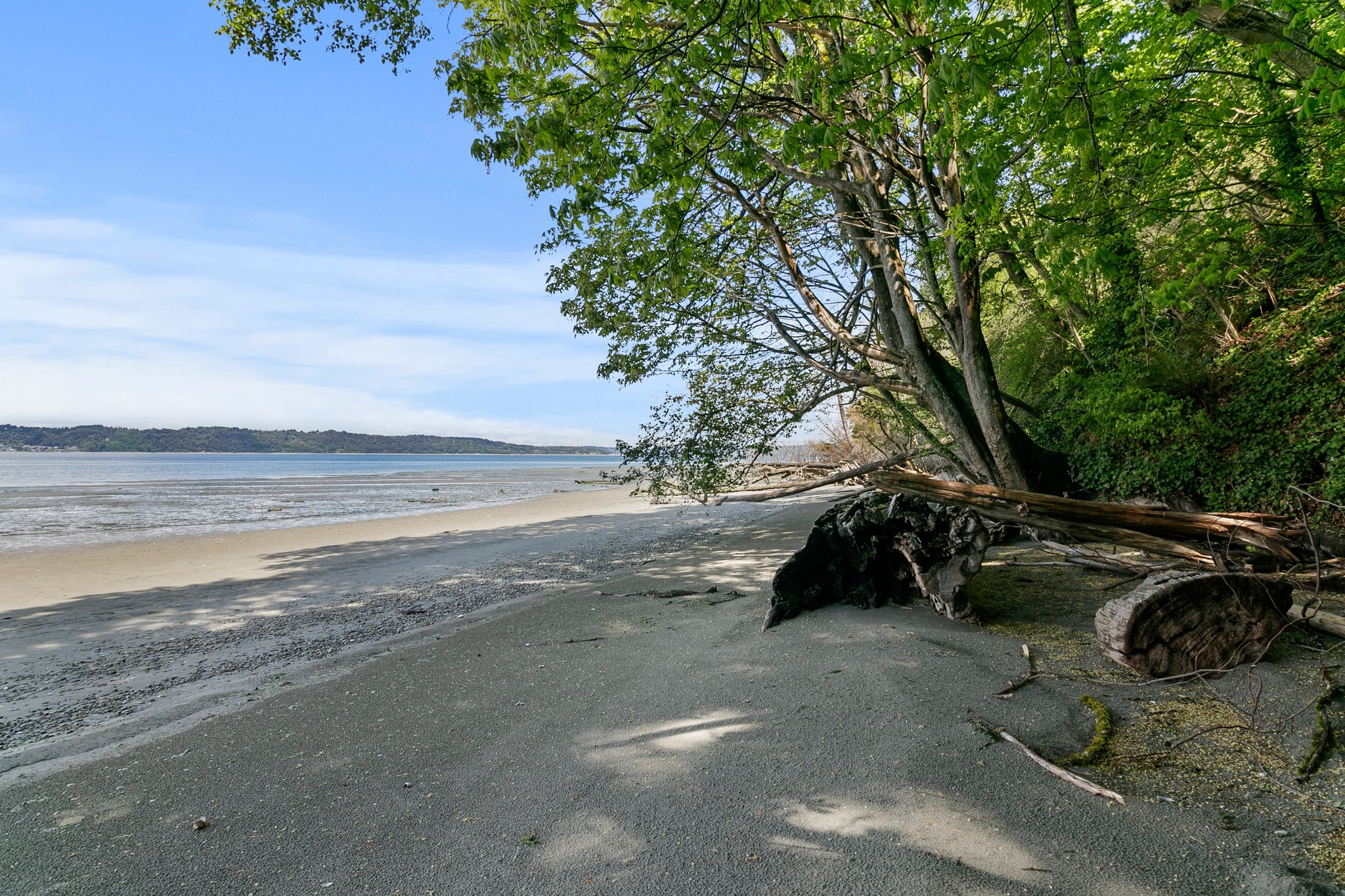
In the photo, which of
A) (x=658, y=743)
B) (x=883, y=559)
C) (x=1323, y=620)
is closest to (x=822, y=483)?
(x=883, y=559)

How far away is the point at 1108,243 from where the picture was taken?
619 centimetres

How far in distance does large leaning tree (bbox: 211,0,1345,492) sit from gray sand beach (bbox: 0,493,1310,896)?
3113mm

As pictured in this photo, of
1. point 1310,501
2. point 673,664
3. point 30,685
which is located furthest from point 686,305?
point 30,685

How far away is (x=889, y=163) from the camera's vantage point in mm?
7344

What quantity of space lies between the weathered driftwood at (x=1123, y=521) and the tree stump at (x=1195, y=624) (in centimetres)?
100

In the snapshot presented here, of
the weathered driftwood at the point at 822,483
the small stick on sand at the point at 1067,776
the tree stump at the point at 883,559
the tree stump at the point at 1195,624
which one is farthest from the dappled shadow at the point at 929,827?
the weathered driftwood at the point at 822,483

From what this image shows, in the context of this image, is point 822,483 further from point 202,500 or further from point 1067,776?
point 202,500

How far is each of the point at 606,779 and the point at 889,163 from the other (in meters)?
7.28

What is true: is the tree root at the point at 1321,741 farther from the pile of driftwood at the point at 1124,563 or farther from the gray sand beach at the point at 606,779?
the gray sand beach at the point at 606,779

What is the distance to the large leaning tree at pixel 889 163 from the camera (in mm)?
4059

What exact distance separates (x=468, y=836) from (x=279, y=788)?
124 cm

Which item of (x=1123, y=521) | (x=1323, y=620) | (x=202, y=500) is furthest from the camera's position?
(x=202, y=500)

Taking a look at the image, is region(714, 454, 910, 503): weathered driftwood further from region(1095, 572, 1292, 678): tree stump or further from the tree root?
the tree root

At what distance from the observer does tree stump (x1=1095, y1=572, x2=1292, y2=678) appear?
379 cm
